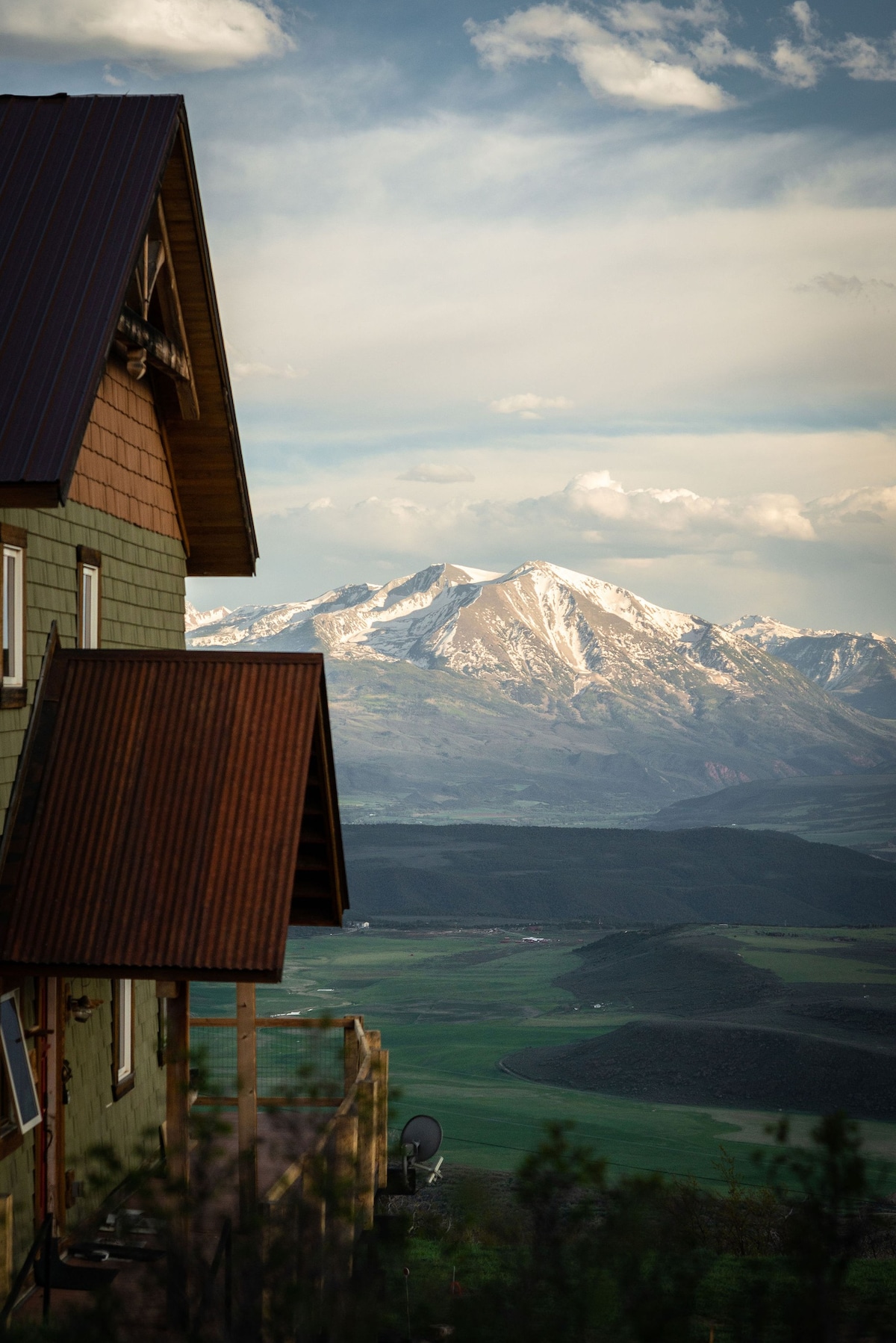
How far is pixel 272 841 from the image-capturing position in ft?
28.6

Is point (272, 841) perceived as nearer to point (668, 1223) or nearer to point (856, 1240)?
point (668, 1223)

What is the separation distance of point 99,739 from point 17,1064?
2.33m

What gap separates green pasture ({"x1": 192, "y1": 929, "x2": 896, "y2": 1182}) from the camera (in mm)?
38719

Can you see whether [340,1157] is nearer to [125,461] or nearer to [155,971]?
[155,971]

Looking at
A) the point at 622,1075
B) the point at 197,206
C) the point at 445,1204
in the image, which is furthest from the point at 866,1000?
the point at 197,206

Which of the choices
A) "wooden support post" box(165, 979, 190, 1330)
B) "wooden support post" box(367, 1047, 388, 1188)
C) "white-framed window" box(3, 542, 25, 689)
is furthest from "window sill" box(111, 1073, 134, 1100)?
"white-framed window" box(3, 542, 25, 689)

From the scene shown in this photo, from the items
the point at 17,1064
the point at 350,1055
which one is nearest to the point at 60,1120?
the point at 17,1064

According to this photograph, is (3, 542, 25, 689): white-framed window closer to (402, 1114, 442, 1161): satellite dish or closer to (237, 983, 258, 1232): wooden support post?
(237, 983, 258, 1232): wooden support post

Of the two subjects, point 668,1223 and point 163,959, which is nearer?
point 668,1223

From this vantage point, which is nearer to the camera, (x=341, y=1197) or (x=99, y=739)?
(x=341, y=1197)

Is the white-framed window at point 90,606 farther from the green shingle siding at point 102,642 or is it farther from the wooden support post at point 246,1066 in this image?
the wooden support post at point 246,1066

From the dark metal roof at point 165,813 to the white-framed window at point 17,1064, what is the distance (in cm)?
80

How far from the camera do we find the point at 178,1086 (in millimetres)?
8086

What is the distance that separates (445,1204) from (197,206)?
2398 centimetres
